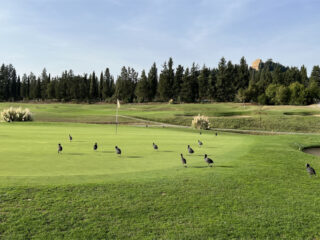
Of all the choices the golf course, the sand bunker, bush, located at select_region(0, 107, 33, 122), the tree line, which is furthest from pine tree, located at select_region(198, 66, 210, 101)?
the golf course

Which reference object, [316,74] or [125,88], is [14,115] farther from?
[316,74]

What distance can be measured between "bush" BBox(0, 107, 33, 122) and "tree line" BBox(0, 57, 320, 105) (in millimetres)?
75048

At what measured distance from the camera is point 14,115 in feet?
135

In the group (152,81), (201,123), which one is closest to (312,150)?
(201,123)

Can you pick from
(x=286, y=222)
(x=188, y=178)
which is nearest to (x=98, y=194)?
(x=188, y=178)

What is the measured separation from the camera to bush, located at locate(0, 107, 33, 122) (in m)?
40.4

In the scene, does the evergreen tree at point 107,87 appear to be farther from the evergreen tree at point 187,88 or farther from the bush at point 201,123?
the bush at point 201,123

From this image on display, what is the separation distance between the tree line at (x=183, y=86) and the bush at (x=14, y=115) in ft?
246

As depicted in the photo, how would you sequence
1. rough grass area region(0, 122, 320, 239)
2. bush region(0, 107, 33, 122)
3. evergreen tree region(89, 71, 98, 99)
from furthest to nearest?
evergreen tree region(89, 71, 98, 99), bush region(0, 107, 33, 122), rough grass area region(0, 122, 320, 239)

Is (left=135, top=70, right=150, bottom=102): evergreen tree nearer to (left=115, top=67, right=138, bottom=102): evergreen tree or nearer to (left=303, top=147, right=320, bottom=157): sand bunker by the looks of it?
(left=115, top=67, right=138, bottom=102): evergreen tree

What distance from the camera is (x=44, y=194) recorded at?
8.27 metres

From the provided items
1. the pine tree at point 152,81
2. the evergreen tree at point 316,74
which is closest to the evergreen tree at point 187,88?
the pine tree at point 152,81

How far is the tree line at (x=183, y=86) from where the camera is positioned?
101500mm

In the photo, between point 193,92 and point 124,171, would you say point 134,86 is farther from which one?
point 124,171
